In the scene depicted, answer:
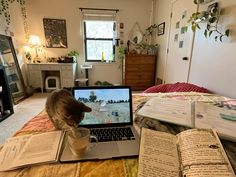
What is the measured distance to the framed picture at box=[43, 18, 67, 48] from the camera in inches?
152

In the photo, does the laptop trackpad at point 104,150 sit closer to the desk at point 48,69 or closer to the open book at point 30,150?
the open book at point 30,150

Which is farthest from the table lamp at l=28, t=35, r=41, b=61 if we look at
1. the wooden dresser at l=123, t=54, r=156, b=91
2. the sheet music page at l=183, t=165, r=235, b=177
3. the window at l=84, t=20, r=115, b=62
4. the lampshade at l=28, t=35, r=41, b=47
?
the sheet music page at l=183, t=165, r=235, b=177

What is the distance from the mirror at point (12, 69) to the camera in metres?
2.94

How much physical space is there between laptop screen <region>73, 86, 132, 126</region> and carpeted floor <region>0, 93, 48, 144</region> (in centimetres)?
164

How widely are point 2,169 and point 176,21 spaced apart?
129 inches

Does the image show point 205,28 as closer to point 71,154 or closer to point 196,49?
point 196,49

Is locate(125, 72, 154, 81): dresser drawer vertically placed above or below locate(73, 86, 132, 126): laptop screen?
below

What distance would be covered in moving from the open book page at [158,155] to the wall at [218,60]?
5.01ft

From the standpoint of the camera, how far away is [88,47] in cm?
423

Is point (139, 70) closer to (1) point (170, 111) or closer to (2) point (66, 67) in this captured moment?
(2) point (66, 67)

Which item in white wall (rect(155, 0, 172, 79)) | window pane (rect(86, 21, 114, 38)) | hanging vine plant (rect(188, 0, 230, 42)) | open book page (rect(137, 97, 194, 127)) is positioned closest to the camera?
open book page (rect(137, 97, 194, 127))

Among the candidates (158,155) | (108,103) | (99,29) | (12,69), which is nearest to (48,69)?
(12,69)

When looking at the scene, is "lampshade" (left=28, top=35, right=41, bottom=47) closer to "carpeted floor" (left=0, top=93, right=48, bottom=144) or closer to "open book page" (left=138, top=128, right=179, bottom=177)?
"carpeted floor" (left=0, top=93, right=48, bottom=144)

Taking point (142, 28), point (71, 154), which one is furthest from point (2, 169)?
point (142, 28)
